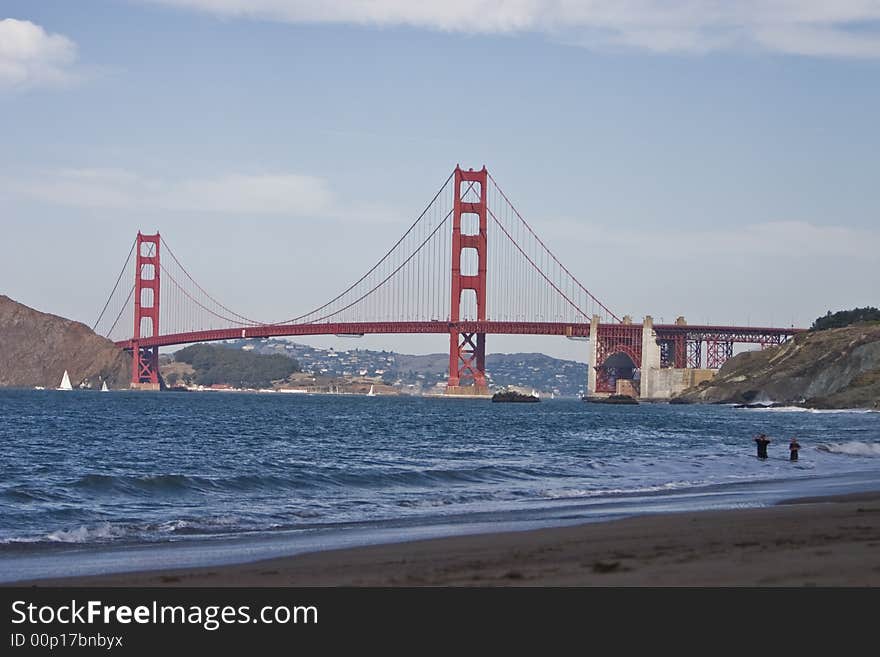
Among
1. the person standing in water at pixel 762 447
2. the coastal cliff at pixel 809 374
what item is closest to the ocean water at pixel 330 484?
the person standing in water at pixel 762 447

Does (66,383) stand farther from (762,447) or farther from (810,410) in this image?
(762,447)

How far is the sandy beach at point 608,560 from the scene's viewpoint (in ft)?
26.9

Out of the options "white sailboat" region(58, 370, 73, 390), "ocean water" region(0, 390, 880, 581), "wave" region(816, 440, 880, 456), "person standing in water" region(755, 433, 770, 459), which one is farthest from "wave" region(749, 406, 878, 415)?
"white sailboat" region(58, 370, 73, 390)

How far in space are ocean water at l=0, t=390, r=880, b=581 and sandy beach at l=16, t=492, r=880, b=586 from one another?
1.18 metres

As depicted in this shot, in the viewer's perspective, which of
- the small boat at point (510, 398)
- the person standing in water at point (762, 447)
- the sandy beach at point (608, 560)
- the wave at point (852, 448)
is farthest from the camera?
the small boat at point (510, 398)

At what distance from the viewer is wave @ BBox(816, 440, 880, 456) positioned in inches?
1276

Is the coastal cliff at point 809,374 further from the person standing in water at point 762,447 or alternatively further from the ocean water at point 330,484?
the person standing in water at point 762,447

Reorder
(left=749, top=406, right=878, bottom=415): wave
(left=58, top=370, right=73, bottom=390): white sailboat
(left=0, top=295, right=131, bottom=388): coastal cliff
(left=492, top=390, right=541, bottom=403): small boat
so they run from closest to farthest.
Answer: (left=749, top=406, right=878, bottom=415): wave
(left=492, top=390, right=541, bottom=403): small boat
(left=58, top=370, right=73, bottom=390): white sailboat
(left=0, top=295, right=131, bottom=388): coastal cliff

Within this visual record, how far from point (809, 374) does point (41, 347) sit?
298 feet

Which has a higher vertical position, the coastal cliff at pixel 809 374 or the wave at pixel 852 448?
the coastal cliff at pixel 809 374

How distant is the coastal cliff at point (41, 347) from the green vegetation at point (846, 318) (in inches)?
2815

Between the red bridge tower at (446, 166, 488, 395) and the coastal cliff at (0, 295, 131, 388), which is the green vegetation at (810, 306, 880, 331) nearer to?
the red bridge tower at (446, 166, 488, 395)
